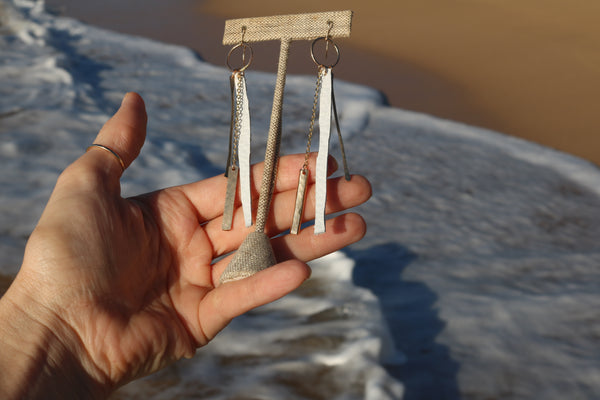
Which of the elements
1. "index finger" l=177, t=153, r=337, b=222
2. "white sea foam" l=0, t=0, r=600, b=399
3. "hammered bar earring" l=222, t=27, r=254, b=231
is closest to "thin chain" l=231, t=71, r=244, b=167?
"hammered bar earring" l=222, t=27, r=254, b=231

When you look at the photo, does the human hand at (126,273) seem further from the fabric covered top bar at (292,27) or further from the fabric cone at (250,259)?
the fabric covered top bar at (292,27)

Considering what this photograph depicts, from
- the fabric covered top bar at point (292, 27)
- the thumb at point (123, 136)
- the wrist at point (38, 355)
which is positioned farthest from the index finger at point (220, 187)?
the wrist at point (38, 355)

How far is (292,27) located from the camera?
188 cm

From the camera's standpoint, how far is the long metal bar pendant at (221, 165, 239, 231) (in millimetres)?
2016

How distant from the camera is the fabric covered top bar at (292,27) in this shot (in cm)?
180

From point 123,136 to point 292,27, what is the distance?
0.80 m

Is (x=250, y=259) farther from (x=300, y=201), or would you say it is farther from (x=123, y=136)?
(x=123, y=136)

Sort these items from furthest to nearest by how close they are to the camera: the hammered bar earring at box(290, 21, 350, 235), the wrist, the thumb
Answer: the thumb < the hammered bar earring at box(290, 21, 350, 235) < the wrist

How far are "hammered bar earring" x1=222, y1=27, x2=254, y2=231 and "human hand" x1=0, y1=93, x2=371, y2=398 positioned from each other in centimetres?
9

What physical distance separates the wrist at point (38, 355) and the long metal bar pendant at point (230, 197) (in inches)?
27.1

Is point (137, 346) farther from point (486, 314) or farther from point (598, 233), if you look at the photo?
point (598, 233)

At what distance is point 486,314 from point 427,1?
684 cm

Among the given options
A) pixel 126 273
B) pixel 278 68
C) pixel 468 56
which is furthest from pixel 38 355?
pixel 468 56

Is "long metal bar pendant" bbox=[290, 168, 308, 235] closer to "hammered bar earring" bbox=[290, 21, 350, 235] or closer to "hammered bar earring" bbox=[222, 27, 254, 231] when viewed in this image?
"hammered bar earring" bbox=[290, 21, 350, 235]
